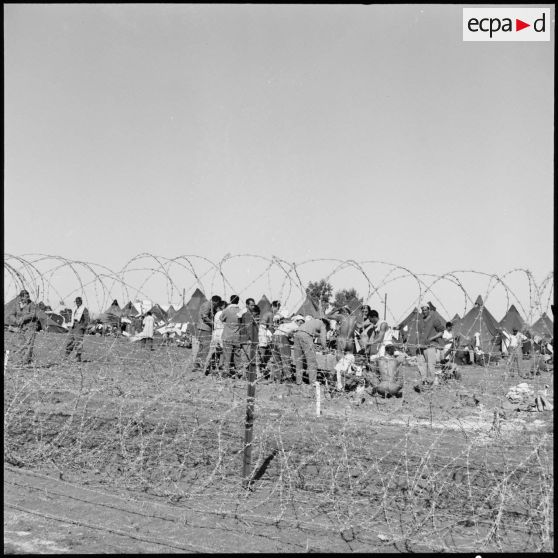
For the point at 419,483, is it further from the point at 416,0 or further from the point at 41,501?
the point at 416,0

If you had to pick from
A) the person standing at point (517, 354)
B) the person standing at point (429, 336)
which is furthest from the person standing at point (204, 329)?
the person standing at point (429, 336)

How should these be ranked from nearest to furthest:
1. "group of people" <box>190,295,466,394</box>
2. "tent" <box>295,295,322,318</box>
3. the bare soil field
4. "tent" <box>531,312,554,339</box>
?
the bare soil field
"tent" <box>531,312,554,339</box>
"tent" <box>295,295,322,318</box>
"group of people" <box>190,295,466,394</box>

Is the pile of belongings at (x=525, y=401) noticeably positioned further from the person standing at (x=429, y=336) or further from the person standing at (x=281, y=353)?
the person standing at (x=281, y=353)

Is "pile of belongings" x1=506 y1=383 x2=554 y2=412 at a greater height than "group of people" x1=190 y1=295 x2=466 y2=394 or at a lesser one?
lesser

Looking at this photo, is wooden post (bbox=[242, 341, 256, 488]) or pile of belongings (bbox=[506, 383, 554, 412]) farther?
A: pile of belongings (bbox=[506, 383, 554, 412])

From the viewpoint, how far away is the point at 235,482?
4977 mm

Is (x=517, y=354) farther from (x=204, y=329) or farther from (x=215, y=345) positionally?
(x=204, y=329)

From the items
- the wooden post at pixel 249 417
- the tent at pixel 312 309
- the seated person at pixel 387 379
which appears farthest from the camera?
the seated person at pixel 387 379

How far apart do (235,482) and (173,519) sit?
901 mm

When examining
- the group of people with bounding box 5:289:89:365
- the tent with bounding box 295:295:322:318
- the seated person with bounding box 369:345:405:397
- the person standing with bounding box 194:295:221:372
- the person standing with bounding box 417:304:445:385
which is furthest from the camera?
the person standing with bounding box 417:304:445:385

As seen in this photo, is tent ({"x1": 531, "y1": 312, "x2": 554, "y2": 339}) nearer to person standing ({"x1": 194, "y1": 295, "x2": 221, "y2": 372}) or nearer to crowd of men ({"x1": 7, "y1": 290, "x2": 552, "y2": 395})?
crowd of men ({"x1": 7, "y1": 290, "x2": 552, "y2": 395})

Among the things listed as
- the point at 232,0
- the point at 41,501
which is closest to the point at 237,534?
the point at 41,501

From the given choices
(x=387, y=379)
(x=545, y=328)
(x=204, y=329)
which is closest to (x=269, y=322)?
(x=545, y=328)

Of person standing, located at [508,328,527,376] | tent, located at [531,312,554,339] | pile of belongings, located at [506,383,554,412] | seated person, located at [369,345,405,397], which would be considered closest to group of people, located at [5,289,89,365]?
person standing, located at [508,328,527,376]
